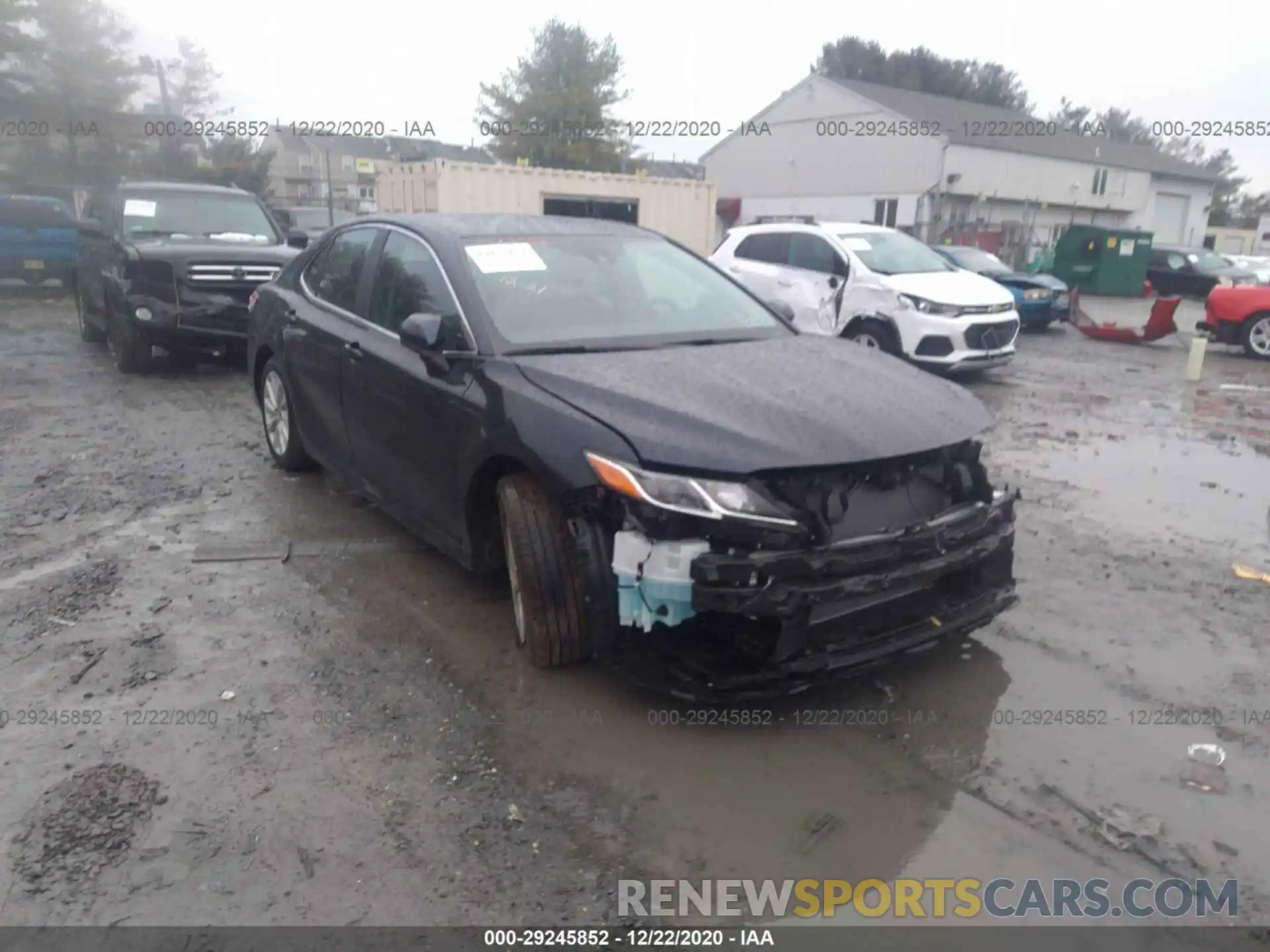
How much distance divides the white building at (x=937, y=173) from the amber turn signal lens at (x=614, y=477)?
102ft

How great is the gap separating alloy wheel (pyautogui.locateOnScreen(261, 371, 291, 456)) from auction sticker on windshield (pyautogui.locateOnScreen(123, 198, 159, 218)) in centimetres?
501

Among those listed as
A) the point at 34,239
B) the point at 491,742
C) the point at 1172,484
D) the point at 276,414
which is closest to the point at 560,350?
the point at 491,742

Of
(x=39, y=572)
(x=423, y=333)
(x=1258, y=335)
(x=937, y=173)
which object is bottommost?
(x=39, y=572)

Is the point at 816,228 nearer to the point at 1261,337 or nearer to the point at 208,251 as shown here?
the point at 208,251

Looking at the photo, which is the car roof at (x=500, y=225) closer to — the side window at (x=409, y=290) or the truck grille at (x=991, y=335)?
the side window at (x=409, y=290)

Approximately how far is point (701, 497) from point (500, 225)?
2.28m

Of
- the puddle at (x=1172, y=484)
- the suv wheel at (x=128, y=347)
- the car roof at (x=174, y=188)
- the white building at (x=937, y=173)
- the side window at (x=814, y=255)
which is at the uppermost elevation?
the white building at (x=937, y=173)

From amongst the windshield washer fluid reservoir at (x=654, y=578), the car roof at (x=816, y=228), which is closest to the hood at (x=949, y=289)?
the car roof at (x=816, y=228)

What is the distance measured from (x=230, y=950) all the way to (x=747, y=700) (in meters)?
1.75

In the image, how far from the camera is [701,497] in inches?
123

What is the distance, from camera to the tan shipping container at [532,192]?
17469mm

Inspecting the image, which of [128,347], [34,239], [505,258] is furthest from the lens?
[34,239]

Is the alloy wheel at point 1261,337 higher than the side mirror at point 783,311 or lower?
lower

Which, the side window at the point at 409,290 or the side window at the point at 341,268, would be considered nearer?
the side window at the point at 409,290
